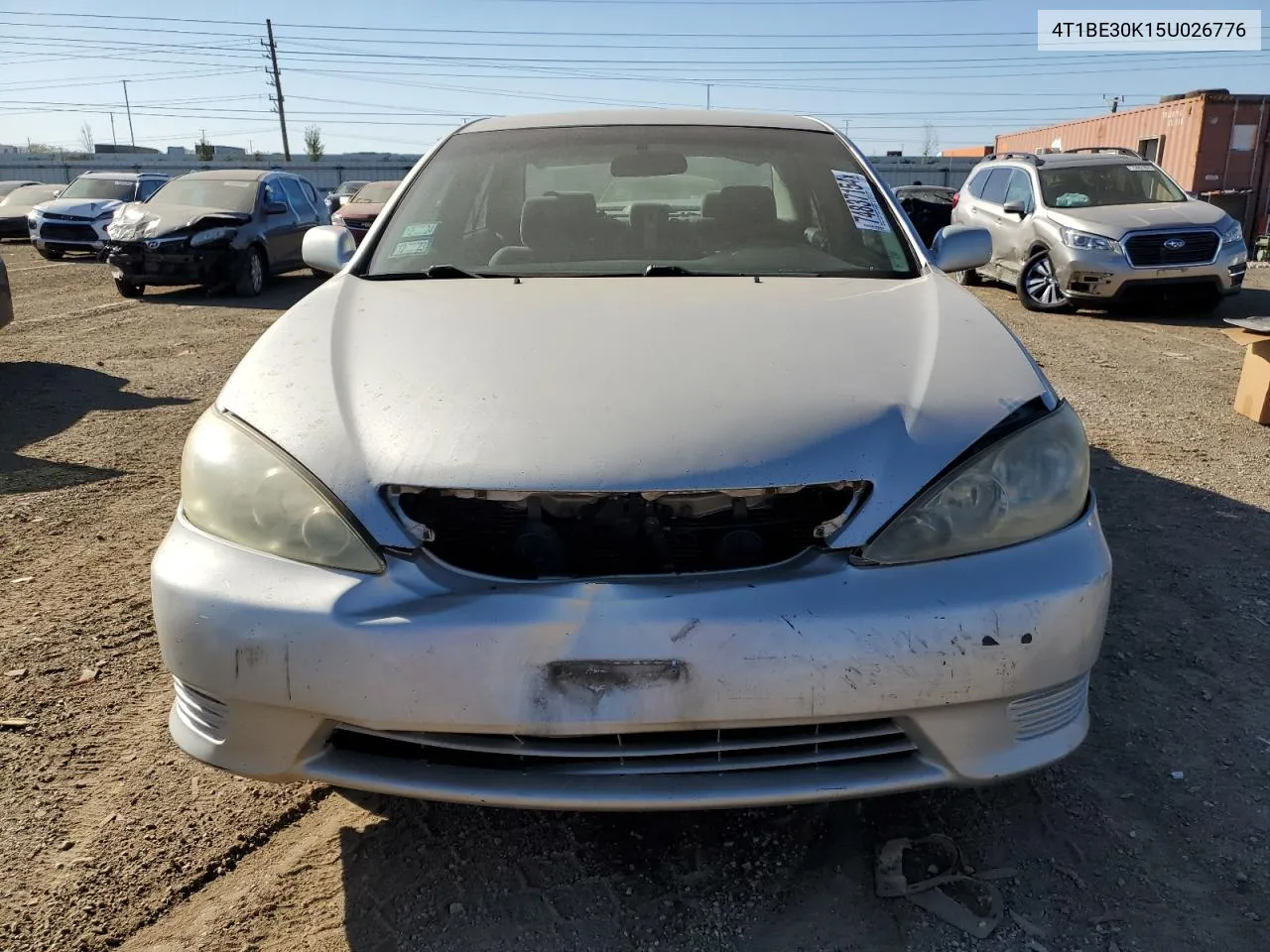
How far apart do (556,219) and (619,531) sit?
4.88 feet

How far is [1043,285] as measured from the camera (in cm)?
1013

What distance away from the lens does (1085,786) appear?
225 centimetres

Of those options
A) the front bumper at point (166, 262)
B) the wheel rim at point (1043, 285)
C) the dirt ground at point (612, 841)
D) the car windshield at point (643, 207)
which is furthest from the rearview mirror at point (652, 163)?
the front bumper at point (166, 262)

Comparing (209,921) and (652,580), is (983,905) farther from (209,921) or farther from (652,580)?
(209,921)

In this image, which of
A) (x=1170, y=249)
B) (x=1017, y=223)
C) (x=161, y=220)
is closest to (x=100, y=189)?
(x=161, y=220)

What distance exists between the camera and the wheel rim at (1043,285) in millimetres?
9898

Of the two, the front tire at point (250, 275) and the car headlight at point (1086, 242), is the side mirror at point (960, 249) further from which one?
the front tire at point (250, 275)

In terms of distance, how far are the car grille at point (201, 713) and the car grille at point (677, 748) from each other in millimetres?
246

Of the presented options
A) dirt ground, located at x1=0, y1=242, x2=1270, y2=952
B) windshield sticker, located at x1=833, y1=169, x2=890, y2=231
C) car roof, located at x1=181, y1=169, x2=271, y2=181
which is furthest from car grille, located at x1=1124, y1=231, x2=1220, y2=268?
car roof, located at x1=181, y1=169, x2=271, y2=181

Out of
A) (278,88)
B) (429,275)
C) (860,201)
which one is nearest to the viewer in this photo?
(429,275)

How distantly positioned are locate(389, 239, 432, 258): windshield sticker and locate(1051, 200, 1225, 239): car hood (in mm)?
8412

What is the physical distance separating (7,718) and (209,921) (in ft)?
3.58

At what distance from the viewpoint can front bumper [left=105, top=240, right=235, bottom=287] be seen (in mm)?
11133

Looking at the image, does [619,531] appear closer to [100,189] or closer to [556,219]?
[556,219]
